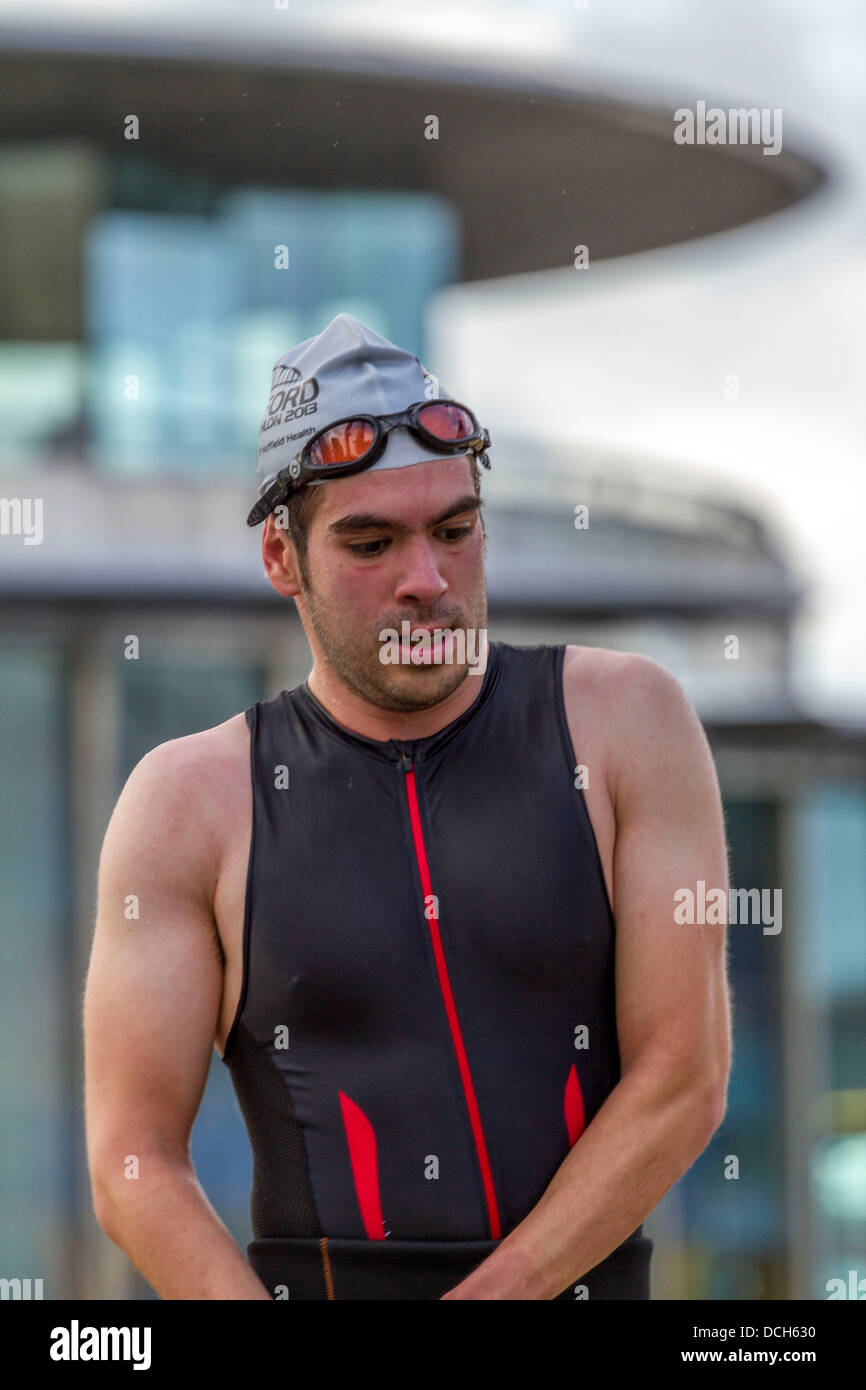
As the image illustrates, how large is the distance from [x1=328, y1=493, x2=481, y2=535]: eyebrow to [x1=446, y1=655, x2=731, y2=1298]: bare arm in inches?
15.0

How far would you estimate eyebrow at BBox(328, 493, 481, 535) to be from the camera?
3.09 metres

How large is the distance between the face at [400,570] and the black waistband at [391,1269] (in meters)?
0.81

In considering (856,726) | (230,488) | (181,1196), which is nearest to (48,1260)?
(230,488)

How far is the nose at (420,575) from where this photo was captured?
3.04 meters

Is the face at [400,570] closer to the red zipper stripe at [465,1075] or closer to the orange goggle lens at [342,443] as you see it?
the orange goggle lens at [342,443]

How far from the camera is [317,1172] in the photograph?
10.2 feet

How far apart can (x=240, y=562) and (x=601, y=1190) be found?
13483 mm

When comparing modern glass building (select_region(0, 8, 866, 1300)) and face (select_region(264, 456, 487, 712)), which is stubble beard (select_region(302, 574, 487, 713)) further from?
modern glass building (select_region(0, 8, 866, 1300))

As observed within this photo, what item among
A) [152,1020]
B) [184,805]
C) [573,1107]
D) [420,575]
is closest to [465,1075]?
[573,1107]

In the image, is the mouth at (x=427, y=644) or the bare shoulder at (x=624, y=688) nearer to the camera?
the mouth at (x=427, y=644)

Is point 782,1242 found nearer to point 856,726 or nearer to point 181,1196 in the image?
point 856,726

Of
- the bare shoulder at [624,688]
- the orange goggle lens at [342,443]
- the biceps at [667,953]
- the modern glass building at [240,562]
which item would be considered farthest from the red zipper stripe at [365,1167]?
the modern glass building at [240,562]

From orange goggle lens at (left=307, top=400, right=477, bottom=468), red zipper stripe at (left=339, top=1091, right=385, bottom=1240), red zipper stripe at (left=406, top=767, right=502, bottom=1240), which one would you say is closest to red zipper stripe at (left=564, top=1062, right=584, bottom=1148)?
red zipper stripe at (left=406, top=767, right=502, bottom=1240)

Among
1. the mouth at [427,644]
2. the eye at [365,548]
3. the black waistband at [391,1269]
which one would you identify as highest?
the eye at [365,548]
